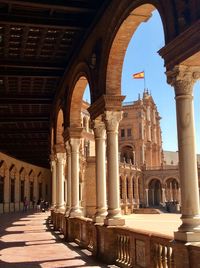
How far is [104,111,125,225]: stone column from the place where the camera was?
1081 cm

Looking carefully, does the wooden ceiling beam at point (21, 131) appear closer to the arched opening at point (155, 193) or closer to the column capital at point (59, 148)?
the column capital at point (59, 148)

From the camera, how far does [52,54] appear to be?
52.2ft

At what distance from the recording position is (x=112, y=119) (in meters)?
11.6

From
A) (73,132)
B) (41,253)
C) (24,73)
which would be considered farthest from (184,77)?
(24,73)

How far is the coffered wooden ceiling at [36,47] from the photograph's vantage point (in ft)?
39.0

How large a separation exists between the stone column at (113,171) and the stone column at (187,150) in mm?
4019

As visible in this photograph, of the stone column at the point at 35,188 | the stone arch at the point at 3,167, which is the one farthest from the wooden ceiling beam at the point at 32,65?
the stone column at the point at 35,188

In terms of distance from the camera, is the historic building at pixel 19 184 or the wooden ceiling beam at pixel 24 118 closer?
the wooden ceiling beam at pixel 24 118

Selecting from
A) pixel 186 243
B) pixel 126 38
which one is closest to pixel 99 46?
pixel 126 38

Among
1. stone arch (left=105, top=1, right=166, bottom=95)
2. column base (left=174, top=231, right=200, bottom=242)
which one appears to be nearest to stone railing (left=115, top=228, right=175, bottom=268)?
column base (left=174, top=231, right=200, bottom=242)

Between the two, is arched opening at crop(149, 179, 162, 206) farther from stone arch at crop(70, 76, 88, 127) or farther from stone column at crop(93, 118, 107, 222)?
stone column at crop(93, 118, 107, 222)

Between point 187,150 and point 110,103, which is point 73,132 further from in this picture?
point 187,150

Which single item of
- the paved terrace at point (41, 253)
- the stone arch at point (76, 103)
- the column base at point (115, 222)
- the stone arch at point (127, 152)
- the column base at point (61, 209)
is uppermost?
the stone arch at point (127, 152)

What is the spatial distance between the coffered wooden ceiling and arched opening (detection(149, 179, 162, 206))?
61.6 m
